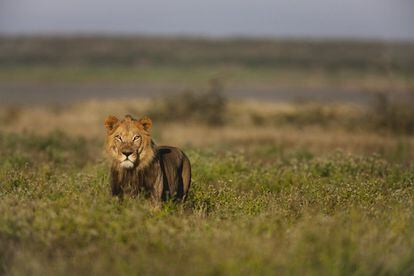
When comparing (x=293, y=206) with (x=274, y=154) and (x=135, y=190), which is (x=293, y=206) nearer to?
Answer: (x=135, y=190)

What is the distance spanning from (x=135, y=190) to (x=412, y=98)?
21365mm

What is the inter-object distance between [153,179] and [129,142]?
0.53 metres

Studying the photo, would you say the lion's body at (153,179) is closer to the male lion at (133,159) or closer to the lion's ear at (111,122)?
the male lion at (133,159)

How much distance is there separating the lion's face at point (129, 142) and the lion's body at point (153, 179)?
13 centimetres

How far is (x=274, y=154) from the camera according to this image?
1644cm

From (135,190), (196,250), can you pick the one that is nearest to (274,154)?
(135,190)

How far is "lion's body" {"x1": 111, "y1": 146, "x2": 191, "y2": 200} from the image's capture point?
7.36m

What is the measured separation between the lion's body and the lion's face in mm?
126

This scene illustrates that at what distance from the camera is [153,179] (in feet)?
24.5

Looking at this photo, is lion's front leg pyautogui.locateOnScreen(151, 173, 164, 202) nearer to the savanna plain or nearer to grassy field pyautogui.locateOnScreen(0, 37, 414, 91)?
the savanna plain

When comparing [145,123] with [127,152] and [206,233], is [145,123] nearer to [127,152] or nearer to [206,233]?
[127,152]

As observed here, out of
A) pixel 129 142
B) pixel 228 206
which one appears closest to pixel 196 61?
pixel 228 206

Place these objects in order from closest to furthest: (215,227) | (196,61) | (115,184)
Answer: (215,227) → (115,184) → (196,61)

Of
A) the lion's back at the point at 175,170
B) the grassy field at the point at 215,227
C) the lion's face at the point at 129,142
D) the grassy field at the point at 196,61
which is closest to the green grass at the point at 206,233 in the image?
the grassy field at the point at 215,227
